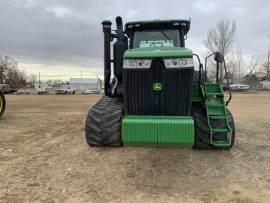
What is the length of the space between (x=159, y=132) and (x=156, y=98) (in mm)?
843

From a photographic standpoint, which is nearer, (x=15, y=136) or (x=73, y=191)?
(x=73, y=191)

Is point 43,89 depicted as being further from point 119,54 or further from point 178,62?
point 178,62

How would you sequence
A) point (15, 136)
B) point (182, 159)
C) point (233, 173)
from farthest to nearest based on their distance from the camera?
point (15, 136), point (182, 159), point (233, 173)

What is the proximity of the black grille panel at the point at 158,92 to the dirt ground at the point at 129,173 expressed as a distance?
1.20 metres

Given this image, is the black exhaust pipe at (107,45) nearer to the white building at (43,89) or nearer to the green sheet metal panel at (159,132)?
the green sheet metal panel at (159,132)

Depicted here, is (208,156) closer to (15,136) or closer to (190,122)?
(190,122)

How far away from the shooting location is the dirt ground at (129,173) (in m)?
5.75

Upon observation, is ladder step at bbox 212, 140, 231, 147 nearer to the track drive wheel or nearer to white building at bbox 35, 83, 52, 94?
the track drive wheel

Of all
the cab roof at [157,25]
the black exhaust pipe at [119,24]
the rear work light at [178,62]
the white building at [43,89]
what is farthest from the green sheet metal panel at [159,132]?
the white building at [43,89]

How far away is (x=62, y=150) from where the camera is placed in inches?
333

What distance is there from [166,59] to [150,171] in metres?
2.11

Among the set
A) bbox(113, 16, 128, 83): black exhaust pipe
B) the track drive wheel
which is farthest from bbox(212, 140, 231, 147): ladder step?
bbox(113, 16, 128, 83): black exhaust pipe

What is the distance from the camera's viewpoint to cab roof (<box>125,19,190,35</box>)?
782cm

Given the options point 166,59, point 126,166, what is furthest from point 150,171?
point 166,59
